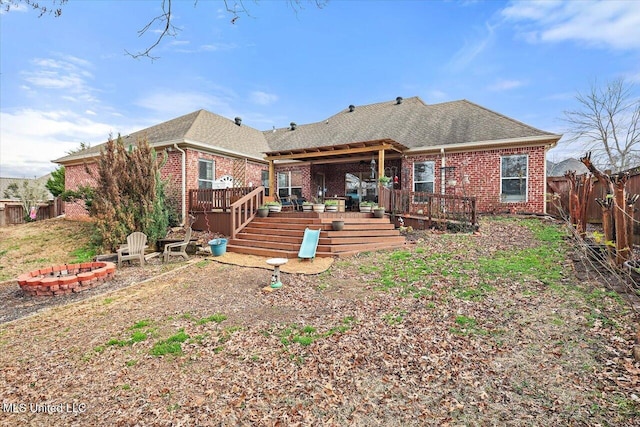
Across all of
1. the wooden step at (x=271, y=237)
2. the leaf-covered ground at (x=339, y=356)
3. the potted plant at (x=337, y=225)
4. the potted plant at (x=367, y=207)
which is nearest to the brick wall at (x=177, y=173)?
the wooden step at (x=271, y=237)

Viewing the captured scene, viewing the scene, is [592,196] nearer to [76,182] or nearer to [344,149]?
[344,149]

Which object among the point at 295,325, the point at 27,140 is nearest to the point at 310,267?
the point at 295,325

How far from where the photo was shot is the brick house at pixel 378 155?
38.6 feet

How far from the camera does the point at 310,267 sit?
709cm

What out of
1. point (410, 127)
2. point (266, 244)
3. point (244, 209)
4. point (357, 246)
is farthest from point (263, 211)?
point (410, 127)

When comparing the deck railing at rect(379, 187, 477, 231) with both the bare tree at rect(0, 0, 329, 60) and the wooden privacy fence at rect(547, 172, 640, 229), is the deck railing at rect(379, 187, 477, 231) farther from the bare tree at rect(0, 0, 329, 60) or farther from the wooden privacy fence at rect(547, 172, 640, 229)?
the bare tree at rect(0, 0, 329, 60)

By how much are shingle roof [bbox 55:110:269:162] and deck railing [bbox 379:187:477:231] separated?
23.6 feet

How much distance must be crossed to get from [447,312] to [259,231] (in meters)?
6.79

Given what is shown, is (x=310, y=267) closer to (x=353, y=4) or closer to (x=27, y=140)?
(x=353, y=4)

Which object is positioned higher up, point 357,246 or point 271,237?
point 271,237

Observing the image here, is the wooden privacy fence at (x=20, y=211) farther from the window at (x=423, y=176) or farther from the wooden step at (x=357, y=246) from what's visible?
the window at (x=423, y=176)

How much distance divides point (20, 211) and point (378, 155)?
2039 cm

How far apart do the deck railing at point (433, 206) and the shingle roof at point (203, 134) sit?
7.20 metres

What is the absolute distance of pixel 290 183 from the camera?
17.0m
